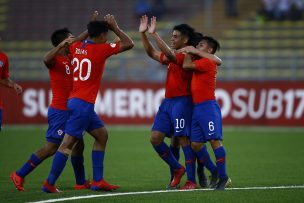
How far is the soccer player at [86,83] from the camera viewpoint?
10.6 m

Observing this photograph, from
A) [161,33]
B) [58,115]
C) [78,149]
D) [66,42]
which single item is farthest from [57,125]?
[161,33]

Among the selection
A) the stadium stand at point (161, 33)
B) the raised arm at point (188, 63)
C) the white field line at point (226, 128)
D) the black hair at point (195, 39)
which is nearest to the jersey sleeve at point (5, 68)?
the black hair at point (195, 39)

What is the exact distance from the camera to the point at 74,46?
1091cm

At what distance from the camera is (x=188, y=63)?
35.9ft

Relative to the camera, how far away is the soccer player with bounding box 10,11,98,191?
11180mm

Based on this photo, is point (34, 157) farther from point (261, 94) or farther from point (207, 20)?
point (207, 20)

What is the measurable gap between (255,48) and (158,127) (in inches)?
695

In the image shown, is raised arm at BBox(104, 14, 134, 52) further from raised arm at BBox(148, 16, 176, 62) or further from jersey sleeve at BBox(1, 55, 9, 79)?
jersey sleeve at BBox(1, 55, 9, 79)

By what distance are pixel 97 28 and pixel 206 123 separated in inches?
75.3

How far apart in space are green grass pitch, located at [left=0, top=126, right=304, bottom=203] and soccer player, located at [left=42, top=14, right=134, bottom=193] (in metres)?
0.38

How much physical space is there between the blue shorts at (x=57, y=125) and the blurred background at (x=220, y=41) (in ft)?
45.1

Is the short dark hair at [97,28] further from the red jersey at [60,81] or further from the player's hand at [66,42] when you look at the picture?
the red jersey at [60,81]

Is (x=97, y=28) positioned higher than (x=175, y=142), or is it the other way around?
(x=97, y=28)

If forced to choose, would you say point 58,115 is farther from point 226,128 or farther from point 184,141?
point 226,128
